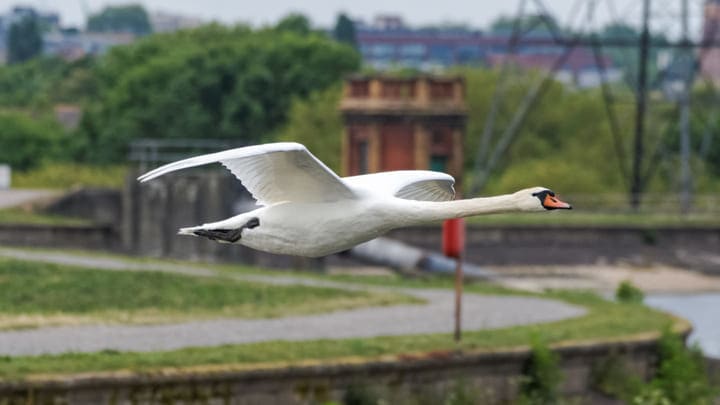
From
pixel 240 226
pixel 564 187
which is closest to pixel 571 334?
pixel 240 226

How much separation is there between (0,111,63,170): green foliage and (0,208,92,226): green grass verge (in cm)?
4611

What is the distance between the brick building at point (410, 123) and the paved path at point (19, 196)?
10388mm

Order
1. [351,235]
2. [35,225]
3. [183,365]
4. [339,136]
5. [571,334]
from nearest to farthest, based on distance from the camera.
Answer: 1. [351,235]
2. [183,365]
3. [571,334]
4. [35,225]
5. [339,136]

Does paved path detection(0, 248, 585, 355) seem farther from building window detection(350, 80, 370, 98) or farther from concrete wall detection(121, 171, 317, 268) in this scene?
building window detection(350, 80, 370, 98)

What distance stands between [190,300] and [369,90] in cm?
3553

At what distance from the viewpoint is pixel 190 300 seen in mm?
35844

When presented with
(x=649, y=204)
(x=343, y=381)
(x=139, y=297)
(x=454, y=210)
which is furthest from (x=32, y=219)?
(x=454, y=210)

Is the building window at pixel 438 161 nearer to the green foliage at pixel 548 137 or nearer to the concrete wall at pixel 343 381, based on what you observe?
the green foliage at pixel 548 137

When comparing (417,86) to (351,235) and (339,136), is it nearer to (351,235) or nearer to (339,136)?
(339,136)

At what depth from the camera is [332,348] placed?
30.9 metres

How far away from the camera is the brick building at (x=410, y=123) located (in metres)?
69.2

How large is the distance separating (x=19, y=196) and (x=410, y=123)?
42.1 ft

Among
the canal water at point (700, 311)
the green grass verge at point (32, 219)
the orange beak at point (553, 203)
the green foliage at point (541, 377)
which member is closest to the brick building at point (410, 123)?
the canal water at point (700, 311)

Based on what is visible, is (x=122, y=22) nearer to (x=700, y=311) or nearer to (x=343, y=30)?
(x=343, y=30)
